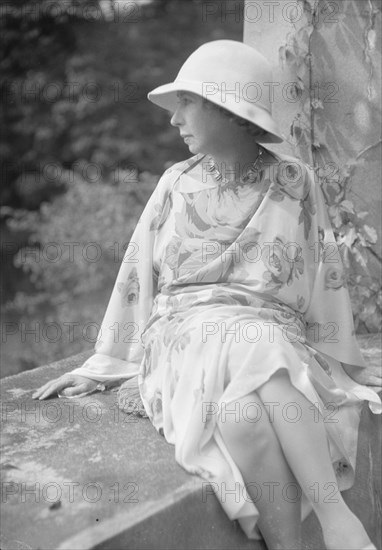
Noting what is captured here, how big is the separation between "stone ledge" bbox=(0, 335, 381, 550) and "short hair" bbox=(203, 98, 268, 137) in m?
0.90

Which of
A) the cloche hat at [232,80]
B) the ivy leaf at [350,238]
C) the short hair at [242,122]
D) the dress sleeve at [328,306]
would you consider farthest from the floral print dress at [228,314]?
the ivy leaf at [350,238]

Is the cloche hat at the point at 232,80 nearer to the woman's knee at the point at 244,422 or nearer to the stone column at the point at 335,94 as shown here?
the woman's knee at the point at 244,422

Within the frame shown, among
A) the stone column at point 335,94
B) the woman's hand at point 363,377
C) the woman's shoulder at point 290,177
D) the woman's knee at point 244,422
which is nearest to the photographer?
the woman's knee at point 244,422

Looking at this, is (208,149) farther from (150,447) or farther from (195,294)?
A: (150,447)

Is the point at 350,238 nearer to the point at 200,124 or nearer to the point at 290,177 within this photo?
the point at 290,177

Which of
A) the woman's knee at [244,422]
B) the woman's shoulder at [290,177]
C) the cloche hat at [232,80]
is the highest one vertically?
the cloche hat at [232,80]

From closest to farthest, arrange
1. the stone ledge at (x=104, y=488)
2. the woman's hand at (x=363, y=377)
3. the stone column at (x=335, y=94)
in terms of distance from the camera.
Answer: the stone ledge at (x=104, y=488)
the woman's hand at (x=363, y=377)
the stone column at (x=335, y=94)

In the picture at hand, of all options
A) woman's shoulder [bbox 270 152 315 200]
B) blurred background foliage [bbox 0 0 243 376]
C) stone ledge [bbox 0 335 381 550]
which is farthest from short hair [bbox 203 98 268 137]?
blurred background foliage [bbox 0 0 243 376]

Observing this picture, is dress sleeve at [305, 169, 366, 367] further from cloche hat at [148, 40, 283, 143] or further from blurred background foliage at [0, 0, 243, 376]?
blurred background foliage at [0, 0, 243, 376]

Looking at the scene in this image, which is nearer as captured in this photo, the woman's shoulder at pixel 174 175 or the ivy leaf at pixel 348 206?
the woman's shoulder at pixel 174 175

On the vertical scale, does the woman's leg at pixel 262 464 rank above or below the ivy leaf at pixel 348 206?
→ below

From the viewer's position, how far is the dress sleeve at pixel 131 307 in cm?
268

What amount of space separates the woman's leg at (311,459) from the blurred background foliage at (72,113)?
14.5 feet

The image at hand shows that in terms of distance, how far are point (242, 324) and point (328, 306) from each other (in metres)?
0.49
